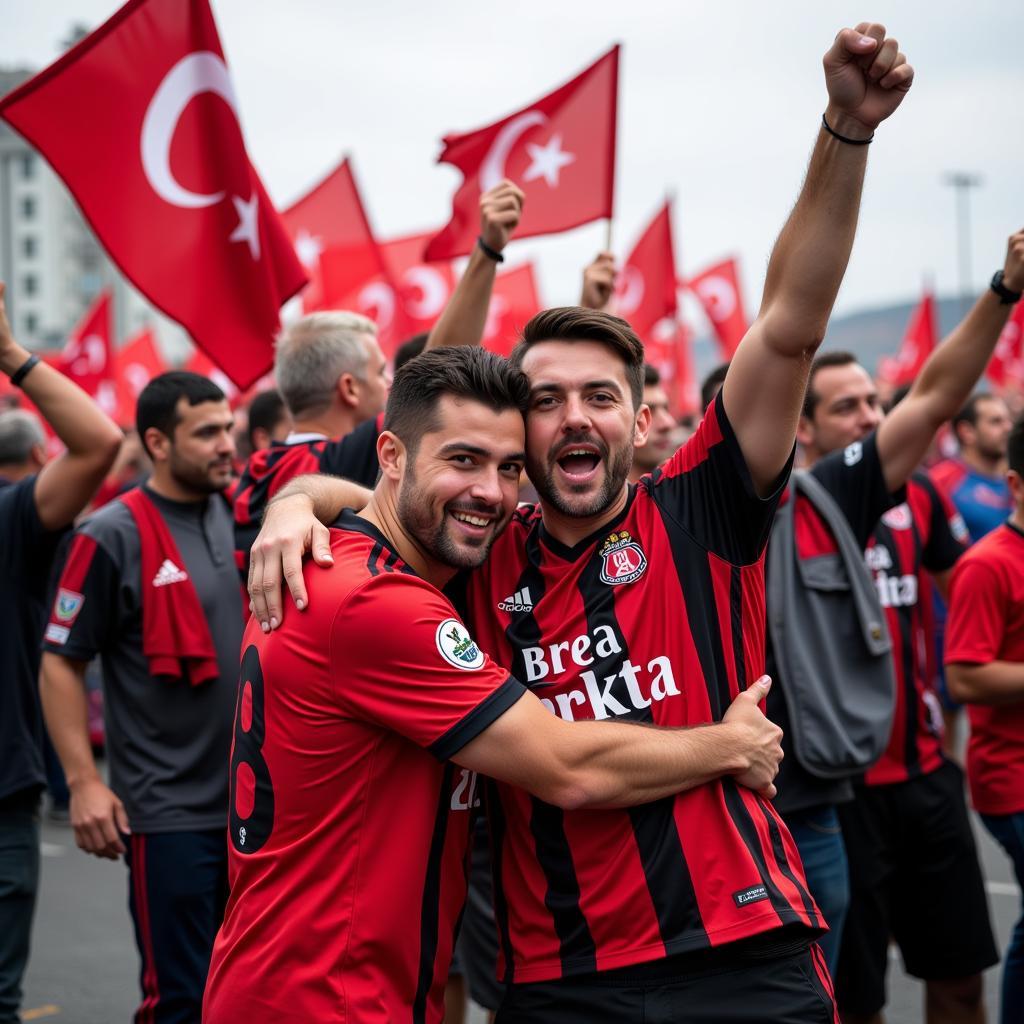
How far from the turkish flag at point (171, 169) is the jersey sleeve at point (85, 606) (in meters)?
0.86

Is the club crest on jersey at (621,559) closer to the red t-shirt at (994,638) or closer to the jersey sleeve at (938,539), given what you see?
the red t-shirt at (994,638)

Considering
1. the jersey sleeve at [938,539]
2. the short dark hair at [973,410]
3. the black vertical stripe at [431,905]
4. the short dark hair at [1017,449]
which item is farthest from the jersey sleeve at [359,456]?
the short dark hair at [973,410]

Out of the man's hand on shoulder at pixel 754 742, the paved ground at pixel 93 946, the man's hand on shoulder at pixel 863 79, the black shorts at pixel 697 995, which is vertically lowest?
the paved ground at pixel 93 946

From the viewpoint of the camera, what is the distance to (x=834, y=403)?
5082mm

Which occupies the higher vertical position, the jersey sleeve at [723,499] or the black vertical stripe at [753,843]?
the jersey sleeve at [723,499]

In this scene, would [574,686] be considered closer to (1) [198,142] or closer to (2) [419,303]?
(1) [198,142]

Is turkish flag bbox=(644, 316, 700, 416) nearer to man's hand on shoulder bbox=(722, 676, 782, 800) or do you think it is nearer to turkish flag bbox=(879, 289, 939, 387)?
turkish flag bbox=(879, 289, 939, 387)

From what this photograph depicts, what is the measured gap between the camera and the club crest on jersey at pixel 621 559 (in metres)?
2.80

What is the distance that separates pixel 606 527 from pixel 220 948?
4.04ft

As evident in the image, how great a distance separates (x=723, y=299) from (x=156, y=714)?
10808mm

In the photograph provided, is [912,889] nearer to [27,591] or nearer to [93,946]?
[27,591]

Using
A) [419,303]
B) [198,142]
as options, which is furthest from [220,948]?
[419,303]

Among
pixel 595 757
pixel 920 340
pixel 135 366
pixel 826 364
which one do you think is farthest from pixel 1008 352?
pixel 595 757

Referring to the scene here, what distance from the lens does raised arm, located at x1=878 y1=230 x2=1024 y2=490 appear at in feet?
13.6
